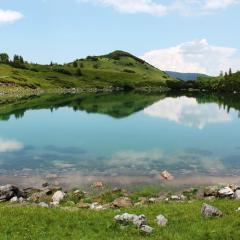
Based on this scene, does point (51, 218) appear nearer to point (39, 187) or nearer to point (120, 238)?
point (120, 238)

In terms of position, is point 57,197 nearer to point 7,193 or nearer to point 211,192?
point 7,193

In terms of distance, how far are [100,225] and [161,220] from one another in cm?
402

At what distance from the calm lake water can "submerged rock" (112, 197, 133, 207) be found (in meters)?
11.5

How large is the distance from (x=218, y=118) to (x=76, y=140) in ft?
226

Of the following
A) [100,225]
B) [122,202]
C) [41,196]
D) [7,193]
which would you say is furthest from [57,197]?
[100,225]

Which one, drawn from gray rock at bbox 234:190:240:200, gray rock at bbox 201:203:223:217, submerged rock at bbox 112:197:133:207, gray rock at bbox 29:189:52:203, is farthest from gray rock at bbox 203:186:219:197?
gray rock at bbox 29:189:52:203

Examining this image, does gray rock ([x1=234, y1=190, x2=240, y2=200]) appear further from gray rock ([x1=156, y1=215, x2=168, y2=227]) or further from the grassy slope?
gray rock ([x1=156, y1=215, x2=168, y2=227])

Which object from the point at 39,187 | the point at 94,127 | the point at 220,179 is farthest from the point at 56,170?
the point at 94,127

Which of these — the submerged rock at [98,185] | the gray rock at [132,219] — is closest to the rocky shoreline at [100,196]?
the submerged rock at [98,185]

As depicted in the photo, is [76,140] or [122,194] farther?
[76,140]

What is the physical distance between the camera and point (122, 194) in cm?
4359

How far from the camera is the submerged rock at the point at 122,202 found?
37344mm

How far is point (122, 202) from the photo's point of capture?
38.4 meters

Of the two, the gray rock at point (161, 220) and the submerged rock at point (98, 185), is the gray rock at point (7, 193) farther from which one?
the gray rock at point (161, 220)
